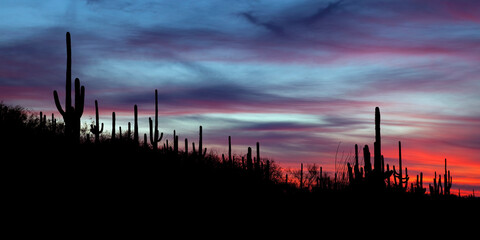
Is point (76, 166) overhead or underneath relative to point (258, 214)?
overhead

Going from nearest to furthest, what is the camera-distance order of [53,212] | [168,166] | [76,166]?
[53,212] < [76,166] < [168,166]

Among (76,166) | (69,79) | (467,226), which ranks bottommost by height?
(467,226)

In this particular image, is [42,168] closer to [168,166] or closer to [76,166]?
[76,166]

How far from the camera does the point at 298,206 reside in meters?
15.4

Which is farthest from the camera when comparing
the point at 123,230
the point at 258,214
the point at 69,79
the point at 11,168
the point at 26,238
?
the point at 69,79

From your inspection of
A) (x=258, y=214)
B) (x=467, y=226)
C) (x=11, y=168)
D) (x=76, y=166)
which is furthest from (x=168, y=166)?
(x=467, y=226)

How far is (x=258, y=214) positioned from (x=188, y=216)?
213 centimetres

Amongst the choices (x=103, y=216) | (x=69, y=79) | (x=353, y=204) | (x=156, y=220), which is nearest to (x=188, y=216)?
(x=156, y=220)

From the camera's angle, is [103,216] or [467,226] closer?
[103,216]

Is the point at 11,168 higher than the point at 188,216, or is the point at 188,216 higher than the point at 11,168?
the point at 11,168

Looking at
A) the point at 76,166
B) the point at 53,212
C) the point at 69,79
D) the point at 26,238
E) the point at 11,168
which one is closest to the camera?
the point at 26,238

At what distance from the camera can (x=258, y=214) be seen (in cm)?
1359

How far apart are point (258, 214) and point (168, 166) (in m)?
9.74

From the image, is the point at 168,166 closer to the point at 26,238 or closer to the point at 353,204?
the point at 353,204
